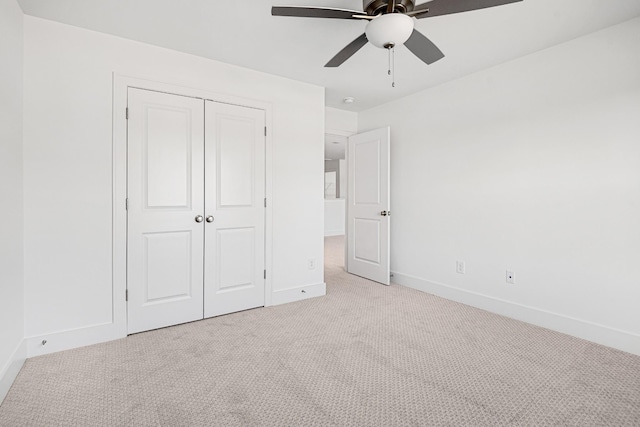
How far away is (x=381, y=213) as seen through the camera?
13.3ft

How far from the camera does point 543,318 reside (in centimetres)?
275

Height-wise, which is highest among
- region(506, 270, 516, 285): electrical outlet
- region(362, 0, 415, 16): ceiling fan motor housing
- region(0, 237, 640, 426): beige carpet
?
region(362, 0, 415, 16): ceiling fan motor housing

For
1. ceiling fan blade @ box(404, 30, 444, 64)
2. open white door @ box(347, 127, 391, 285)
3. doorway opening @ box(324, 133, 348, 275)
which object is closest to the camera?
ceiling fan blade @ box(404, 30, 444, 64)

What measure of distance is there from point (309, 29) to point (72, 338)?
289cm

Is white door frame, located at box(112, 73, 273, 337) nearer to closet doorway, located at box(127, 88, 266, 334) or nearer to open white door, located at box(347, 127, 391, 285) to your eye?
closet doorway, located at box(127, 88, 266, 334)

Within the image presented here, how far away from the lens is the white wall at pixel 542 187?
234 cm

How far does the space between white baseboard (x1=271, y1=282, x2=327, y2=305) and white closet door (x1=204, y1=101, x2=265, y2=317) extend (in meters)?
0.18

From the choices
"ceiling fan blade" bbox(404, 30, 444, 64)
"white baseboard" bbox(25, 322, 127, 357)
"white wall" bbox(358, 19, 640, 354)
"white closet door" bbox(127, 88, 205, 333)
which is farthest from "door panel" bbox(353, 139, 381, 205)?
"white baseboard" bbox(25, 322, 127, 357)

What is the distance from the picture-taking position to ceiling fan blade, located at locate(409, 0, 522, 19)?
1588 millimetres

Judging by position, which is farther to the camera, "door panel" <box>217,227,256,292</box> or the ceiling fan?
"door panel" <box>217,227,256,292</box>

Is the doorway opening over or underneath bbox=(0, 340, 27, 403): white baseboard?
over

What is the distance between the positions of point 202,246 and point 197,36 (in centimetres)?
175

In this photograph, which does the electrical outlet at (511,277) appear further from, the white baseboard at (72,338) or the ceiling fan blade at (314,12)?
the white baseboard at (72,338)

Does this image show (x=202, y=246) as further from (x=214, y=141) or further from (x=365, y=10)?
(x=365, y=10)
